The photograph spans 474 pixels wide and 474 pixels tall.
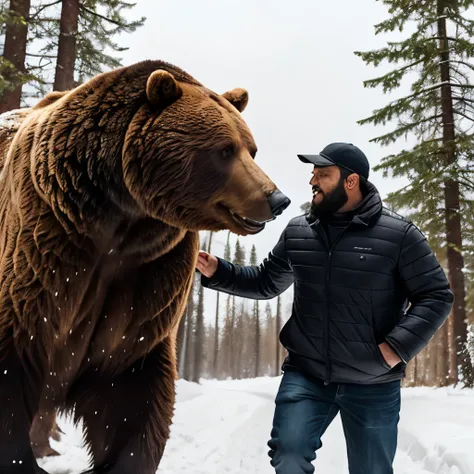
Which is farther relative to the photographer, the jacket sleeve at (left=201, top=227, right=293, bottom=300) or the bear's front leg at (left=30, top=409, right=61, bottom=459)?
the jacket sleeve at (left=201, top=227, right=293, bottom=300)

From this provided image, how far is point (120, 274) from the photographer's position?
8.68 ft

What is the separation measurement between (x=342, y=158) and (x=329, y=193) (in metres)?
0.23

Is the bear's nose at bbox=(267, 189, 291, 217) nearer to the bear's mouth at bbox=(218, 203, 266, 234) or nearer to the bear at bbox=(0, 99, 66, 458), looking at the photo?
the bear's mouth at bbox=(218, 203, 266, 234)

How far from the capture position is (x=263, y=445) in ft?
22.9

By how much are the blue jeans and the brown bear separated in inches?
28.6

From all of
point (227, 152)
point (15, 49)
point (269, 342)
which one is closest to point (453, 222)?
point (15, 49)

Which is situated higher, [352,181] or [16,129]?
[16,129]

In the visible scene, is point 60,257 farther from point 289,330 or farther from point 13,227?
point 289,330

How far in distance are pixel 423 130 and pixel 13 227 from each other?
1368 centimetres

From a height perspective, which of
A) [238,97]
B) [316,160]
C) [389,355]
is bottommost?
[389,355]

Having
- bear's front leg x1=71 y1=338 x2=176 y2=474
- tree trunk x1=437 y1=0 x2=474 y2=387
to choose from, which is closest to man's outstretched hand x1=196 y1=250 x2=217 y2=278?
bear's front leg x1=71 y1=338 x2=176 y2=474

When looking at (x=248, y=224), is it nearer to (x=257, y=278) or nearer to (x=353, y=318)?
(x=353, y=318)

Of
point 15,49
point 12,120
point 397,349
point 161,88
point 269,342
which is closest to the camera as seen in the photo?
point 161,88

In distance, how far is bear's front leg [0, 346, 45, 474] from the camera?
2402 mm
